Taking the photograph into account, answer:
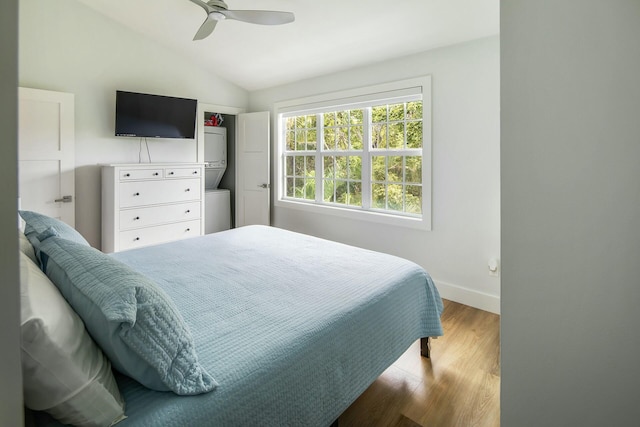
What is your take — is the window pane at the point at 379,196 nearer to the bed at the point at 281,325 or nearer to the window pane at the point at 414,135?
the window pane at the point at 414,135

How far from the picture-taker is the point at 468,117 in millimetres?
2930

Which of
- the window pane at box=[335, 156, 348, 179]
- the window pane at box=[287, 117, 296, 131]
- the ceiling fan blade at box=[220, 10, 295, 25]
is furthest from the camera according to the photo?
the window pane at box=[287, 117, 296, 131]

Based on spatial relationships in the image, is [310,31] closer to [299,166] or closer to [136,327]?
[299,166]

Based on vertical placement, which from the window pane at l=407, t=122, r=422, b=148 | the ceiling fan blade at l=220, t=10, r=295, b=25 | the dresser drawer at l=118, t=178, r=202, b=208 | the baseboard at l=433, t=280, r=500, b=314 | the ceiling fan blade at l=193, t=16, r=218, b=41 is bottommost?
the baseboard at l=433, t=280, r=500, b=314

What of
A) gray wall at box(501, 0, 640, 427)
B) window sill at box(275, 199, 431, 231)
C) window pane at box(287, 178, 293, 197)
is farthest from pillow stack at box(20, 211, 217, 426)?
window pane at box(287, 178, 293, 197)

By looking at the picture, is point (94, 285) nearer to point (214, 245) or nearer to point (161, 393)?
point (161, 393)

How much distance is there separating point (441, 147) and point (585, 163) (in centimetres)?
258

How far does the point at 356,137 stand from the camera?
3.87 metres

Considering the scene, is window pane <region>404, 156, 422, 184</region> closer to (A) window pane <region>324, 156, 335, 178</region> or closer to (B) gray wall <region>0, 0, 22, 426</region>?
(A) window pane <region>324, 156, 335, 178</region>

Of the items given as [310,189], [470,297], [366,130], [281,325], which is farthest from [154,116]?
[470,297]

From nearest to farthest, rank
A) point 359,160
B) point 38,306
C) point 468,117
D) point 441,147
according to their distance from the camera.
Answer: point 38,306
point 468,117
point 441,147
point 359,160

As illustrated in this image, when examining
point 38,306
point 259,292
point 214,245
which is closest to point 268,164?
point 214,245

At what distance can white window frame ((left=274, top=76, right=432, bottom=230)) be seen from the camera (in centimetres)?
321

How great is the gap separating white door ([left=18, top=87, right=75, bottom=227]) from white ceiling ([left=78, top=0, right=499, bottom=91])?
1171 millimetres
